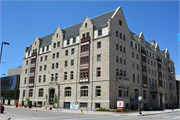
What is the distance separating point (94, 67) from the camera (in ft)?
133

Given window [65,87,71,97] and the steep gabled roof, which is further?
window [65,87,71,97]

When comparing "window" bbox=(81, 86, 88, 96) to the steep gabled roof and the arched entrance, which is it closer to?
the arched entrance

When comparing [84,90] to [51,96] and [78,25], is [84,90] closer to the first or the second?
[51,96]

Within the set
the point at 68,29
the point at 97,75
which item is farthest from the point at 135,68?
the point at 68,29

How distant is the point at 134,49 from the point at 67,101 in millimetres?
23875

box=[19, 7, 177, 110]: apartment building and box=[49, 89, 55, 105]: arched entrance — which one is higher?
box=[19, 7, 177, 110]: apartment building

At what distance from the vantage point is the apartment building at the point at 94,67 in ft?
128

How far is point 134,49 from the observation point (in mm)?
48812

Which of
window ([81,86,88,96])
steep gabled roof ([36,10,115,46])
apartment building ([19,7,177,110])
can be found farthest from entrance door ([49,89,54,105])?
steep gabled roof ([36,10,115,46])

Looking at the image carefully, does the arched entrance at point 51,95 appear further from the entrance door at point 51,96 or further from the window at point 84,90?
the window at point 84,90

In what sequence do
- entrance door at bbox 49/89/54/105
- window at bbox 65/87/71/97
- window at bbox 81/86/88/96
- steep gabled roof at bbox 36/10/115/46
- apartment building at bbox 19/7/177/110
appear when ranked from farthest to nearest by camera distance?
entrance door at bbox 49/89/54/105 < window at bbox 65/87/71/97 < steep gabled roof at bbox 36/10/115/46 < window at bbox 81/86/88/96 < apartment building at bbox 19/7/177/110

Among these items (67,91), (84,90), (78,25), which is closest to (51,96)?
(67,91)

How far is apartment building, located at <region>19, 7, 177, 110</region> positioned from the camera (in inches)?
1532

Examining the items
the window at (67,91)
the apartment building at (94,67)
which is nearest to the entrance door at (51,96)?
the apartment building at (94,67)
